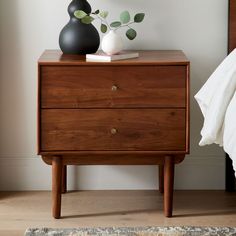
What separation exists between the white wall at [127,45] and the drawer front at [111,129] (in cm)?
48

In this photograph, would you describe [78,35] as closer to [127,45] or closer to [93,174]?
[127,45]

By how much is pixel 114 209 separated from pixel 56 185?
1.00 ft

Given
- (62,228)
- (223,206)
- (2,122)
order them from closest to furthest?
(62,228) < (223,206) < (2,122)

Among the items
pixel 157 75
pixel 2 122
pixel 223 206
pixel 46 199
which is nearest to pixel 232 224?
pixel 223 206

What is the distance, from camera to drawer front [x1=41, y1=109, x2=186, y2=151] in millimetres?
2703

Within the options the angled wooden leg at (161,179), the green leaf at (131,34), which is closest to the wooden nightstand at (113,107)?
the green leaf at (131,34)

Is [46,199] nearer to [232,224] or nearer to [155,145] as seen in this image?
[155,145]

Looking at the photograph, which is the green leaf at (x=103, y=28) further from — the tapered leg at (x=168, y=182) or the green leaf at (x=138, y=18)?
the tapered leg at (x=168, y=182)

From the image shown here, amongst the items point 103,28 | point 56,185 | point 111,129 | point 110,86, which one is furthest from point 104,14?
point 56,185

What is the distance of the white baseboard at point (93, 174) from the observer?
3.21 m

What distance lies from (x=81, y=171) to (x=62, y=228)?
575 millimetres

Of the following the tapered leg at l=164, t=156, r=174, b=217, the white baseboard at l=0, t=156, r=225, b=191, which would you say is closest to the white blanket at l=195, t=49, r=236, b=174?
the tapered leg at l=164, t=156, r=174, b=217

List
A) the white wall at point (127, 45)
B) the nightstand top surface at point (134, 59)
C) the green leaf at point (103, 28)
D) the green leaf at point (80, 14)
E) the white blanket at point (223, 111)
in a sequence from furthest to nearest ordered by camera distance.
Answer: the white wall at point (127, 45), the green leaf at point (103, 28), the green leaf at point (80, 14), the nightstand top surface at point (134, 59), the white blanket at point (223, 111)

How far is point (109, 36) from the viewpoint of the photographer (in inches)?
109
